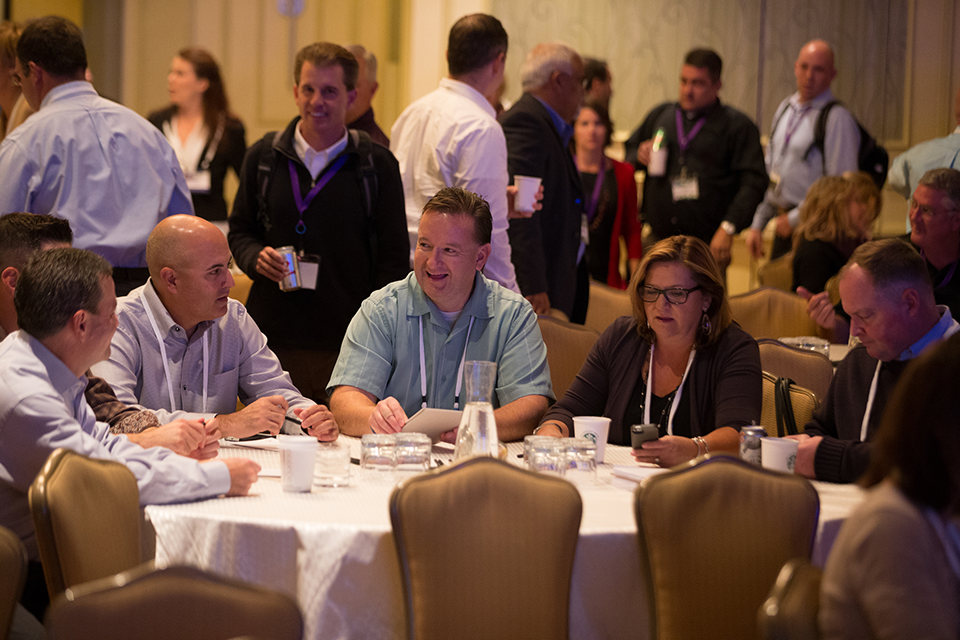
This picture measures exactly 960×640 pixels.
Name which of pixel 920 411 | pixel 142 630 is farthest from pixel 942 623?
pixel 142 630

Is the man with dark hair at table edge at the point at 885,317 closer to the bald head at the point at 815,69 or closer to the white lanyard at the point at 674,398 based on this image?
the white lanyard at the point at 674,398

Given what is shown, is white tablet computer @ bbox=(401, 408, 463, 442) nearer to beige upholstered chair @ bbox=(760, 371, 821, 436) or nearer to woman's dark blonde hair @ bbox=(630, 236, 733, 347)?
woman's dark blonde hair @ bbox=(630, 236, 733, 347)

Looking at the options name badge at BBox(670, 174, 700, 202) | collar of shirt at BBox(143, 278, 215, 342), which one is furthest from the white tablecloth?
name badge at BBox(670, 174, 700, 202)

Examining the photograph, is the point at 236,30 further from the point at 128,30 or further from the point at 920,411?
the point at 920,411

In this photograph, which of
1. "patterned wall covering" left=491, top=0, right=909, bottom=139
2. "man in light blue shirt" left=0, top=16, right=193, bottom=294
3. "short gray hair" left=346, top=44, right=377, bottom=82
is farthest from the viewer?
"patterned wall covering" left=491, top=0, right=909, bottom=139

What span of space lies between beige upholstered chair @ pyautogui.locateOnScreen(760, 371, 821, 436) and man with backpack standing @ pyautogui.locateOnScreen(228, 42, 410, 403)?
1.55m

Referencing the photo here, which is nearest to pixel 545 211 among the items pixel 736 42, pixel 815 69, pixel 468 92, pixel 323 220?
pixel 468 92

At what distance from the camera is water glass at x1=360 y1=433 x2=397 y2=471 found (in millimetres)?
2453

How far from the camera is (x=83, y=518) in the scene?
6.48ft

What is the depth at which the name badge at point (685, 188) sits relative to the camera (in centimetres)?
636

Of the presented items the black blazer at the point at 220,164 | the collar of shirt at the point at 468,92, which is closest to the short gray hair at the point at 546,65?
the collar of shirt at the point at 468,92

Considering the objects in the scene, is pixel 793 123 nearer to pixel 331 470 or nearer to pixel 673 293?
pixel 673 293

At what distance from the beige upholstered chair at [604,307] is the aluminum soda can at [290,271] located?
1935 mm

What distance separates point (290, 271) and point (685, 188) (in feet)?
11.3
